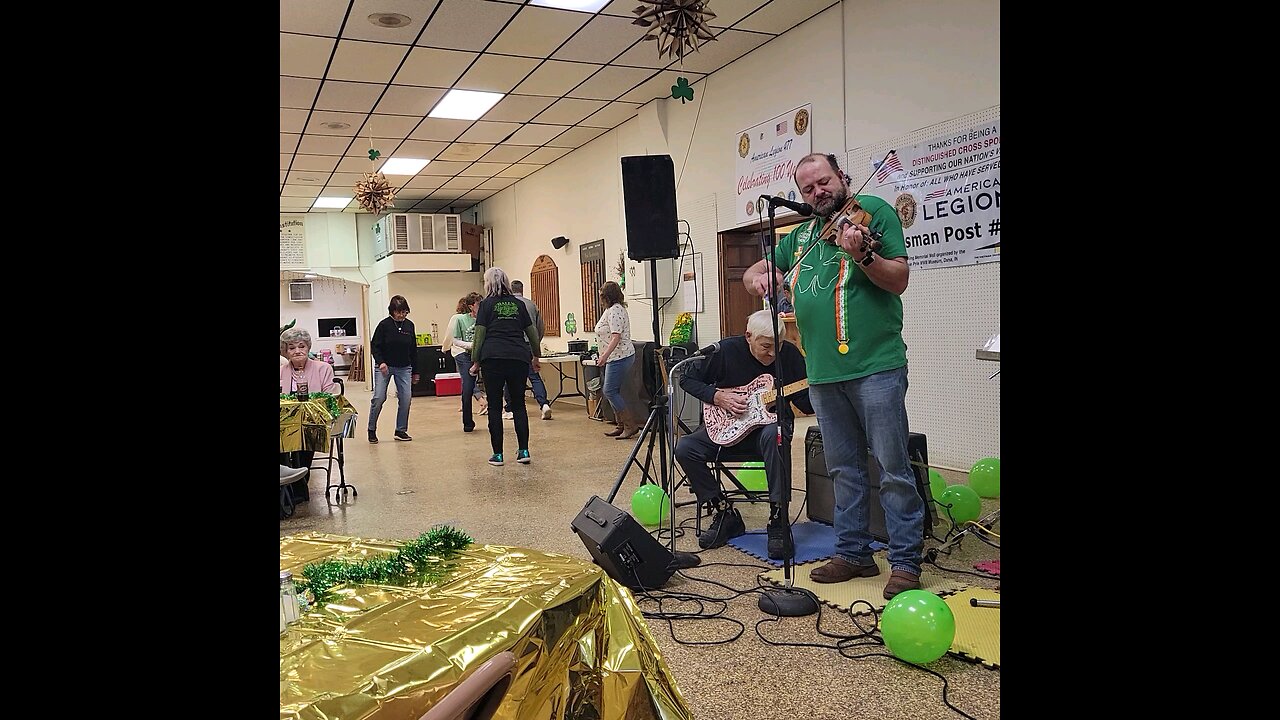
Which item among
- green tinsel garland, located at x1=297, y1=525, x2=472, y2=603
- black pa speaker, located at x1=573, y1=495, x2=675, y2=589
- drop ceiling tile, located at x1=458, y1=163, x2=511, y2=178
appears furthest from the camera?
drop ceiling tile, located at x1=458, y1=163, x2=511, y2=178

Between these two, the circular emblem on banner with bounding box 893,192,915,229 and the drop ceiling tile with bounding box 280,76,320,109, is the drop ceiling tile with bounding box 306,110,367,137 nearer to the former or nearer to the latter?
the drop ceiling tile with bounding box 280,76,320,109

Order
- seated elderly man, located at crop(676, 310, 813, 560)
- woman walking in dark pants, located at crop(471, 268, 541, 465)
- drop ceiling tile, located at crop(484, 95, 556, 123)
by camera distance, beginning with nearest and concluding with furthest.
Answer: seated elderly man, located at crop(676, 310, 813, 560) → woman walking in dark pants, located at crop(471, 268, 541, 465) → drop ceiling tile, located at crop(484, 95, 556, 123)

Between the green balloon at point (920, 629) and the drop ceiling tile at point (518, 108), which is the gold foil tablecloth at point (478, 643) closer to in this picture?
the green balloon at point (920, 629)

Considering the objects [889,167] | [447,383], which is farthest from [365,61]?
[447,383]

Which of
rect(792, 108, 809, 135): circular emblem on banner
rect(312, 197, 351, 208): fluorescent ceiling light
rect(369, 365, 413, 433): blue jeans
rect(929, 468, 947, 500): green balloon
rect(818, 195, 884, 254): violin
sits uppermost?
rect(312, 197, 351, 208): fluorescent ceiling light

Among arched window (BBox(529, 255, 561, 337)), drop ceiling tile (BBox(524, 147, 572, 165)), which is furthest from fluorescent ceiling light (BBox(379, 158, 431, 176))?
arched window (BBox(529, 255, 561, 337))

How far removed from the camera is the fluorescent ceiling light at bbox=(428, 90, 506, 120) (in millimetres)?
8008

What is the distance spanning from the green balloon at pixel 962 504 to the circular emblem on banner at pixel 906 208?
2.20m

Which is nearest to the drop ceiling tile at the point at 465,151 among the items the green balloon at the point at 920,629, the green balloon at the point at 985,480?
the green balloon at the point at 985,480

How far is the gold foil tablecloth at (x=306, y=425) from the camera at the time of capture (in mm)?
4418

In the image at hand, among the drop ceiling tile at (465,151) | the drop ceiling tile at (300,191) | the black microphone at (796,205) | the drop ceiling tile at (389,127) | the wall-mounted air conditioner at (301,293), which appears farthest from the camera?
the wall-mounted air conditioner at (301,293)

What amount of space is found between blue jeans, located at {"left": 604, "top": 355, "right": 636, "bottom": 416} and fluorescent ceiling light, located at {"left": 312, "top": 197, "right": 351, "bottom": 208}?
7816 mm
